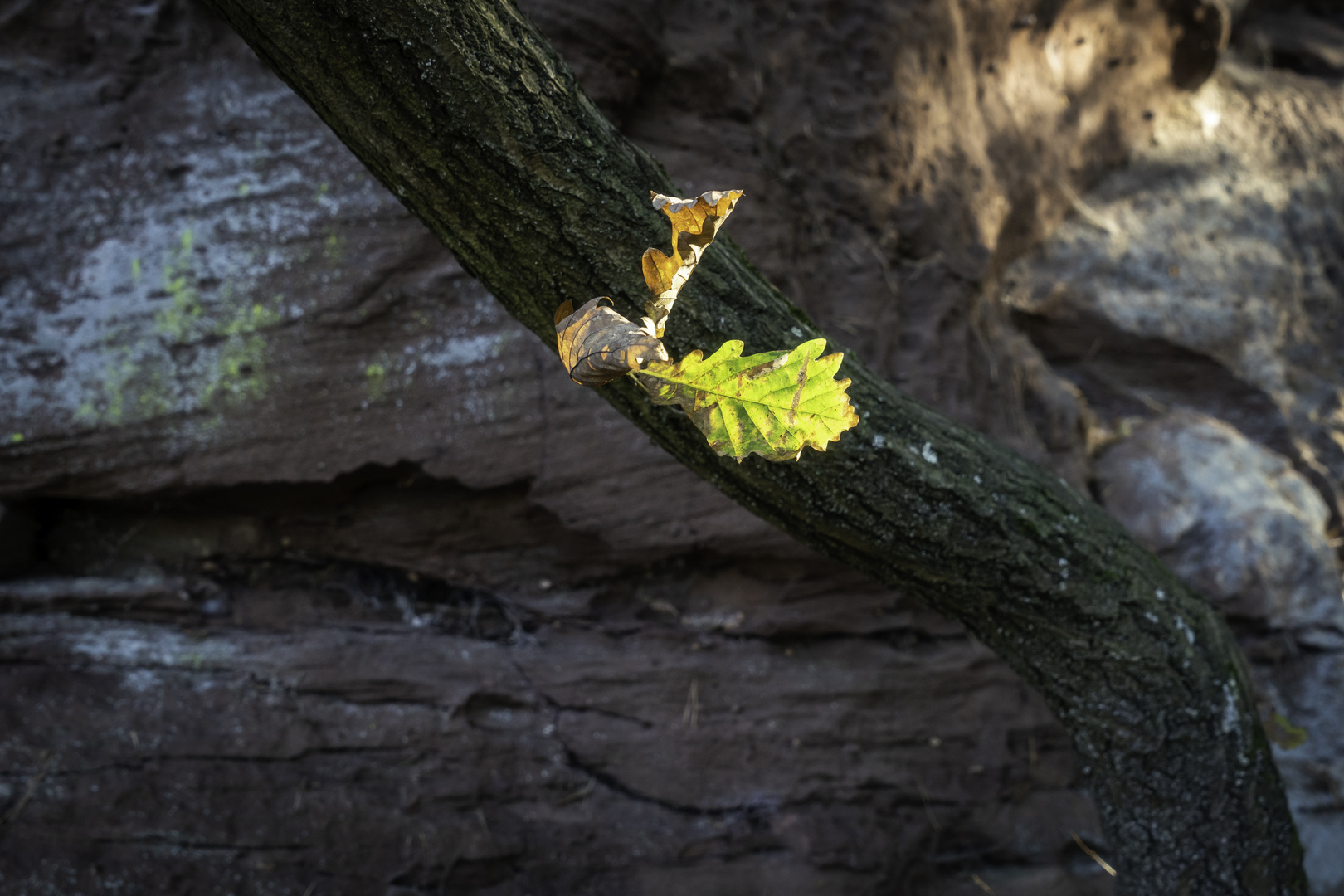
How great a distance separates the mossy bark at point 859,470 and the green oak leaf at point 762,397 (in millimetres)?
455

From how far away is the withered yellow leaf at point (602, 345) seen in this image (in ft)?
2.35

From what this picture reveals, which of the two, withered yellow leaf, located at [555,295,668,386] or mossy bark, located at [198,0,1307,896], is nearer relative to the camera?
withered yellow leaf, located at [555,295,668,386]

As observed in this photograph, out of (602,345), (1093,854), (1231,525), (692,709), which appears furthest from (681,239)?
(1231,525)

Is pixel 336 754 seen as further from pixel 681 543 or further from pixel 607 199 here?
pixel 607 199

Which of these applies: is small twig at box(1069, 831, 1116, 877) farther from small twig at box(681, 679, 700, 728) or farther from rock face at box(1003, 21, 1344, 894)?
small twig at box(681, 679, 700, 728)

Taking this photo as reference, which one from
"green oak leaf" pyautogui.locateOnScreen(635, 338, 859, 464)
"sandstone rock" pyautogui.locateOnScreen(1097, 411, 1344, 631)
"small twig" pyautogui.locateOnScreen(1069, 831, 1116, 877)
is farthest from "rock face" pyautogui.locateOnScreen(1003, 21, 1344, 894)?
"green oak leaf" pyautogui.locateOnScreen(635, 338, 859, 464)

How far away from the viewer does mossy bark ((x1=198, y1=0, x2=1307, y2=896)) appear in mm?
1079

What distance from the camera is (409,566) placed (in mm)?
2656

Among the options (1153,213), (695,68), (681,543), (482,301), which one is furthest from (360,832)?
(1153,213)

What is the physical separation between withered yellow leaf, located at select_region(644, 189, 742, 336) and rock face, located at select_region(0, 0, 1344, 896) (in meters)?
1.70

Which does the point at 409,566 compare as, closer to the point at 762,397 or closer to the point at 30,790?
the point at 30,790

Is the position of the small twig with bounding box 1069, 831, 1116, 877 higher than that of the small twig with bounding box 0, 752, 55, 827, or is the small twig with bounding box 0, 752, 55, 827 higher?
→ the small twig with bounding box 1069, 831, 1116, 877

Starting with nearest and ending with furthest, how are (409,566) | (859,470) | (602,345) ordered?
(602,345)
(859,470)
(409,566)

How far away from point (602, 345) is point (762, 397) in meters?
0.16
